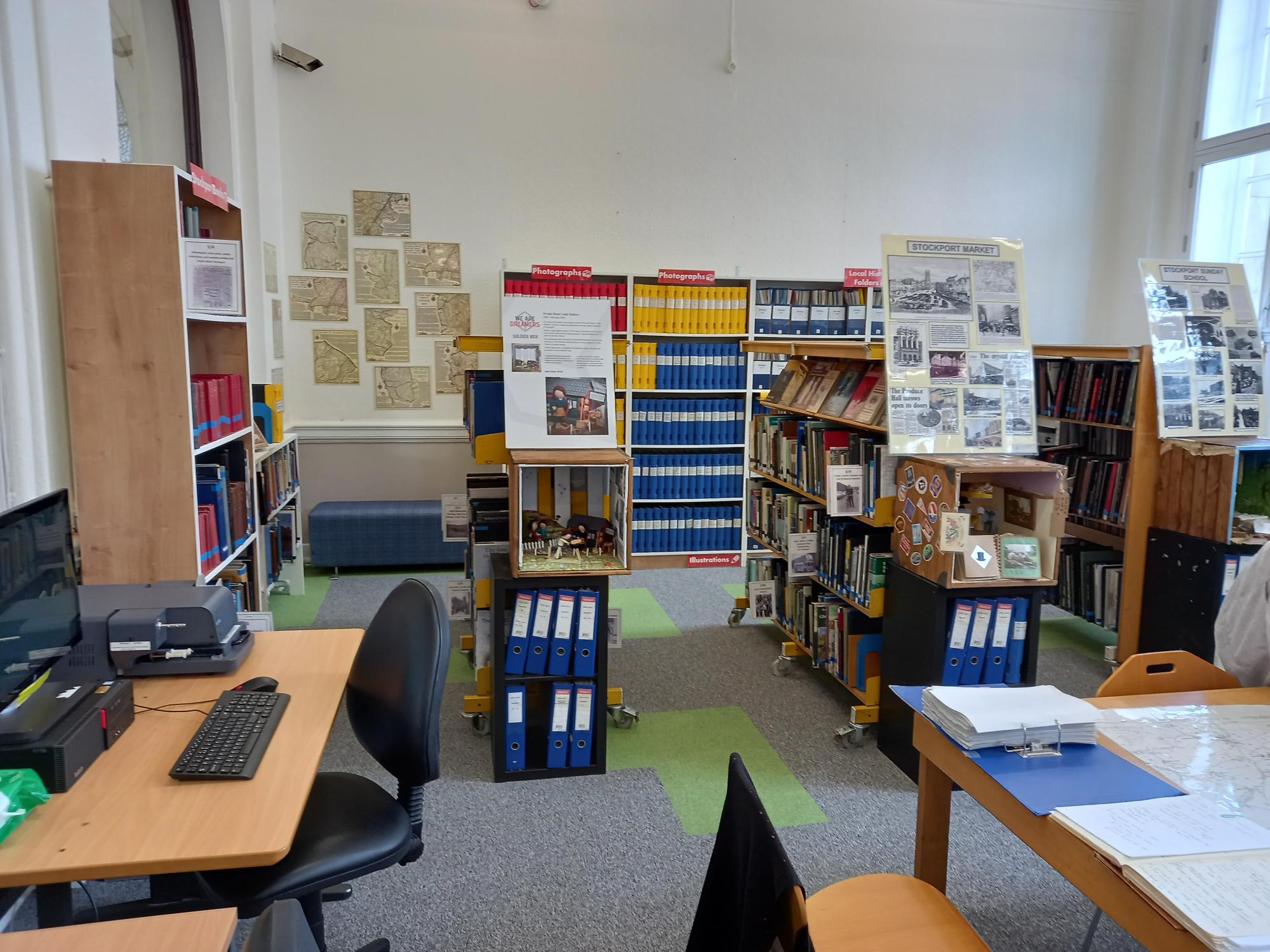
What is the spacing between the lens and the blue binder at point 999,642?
122 inches

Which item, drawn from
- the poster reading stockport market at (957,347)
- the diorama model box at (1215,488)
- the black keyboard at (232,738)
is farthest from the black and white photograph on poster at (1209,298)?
the black keyboard at (232,738)

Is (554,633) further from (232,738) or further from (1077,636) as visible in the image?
(1077,636)

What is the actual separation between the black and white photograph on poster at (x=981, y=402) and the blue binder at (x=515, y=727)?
199cm

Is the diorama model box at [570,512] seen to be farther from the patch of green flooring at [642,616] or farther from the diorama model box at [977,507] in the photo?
the patch of green flooring at [642,616]

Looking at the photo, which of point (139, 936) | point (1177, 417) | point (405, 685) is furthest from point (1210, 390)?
point (139, 936)

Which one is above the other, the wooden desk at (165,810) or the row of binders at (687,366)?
the row of binders at (687,366)

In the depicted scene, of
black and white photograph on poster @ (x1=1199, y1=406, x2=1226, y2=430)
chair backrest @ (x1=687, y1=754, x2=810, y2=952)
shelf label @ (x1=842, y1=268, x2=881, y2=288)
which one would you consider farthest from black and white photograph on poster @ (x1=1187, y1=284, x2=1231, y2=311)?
chair backrest @ (x1=687, y1=754, x2=810, y2=952)

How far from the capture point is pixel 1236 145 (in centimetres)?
611

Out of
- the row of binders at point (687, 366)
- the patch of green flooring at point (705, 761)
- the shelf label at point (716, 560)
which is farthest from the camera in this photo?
the row of binders at point (687, 366)

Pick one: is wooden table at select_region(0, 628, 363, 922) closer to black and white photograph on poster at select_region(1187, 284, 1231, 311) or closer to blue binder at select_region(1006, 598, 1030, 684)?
blue binder at select_region(1006, 598, 1030, 684)

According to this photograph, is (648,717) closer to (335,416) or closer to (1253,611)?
(1253,611)

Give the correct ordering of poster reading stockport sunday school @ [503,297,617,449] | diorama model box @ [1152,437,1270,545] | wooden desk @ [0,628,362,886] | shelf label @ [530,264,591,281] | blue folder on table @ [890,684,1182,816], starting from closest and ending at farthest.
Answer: wooden desk @ [0,628,362,886]
blue folder on table @ [890,684,1182,816]
poster reading stockport sunday school @ [503,297,617,449]
diorama model box @ [1152,437,1270,545]
shelf label @ [530,264,591,281]

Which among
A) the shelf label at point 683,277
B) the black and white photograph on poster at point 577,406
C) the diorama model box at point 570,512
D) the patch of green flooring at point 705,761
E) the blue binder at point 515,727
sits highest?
the shelf label at point 683,277

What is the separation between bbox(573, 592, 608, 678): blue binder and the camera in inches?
122
